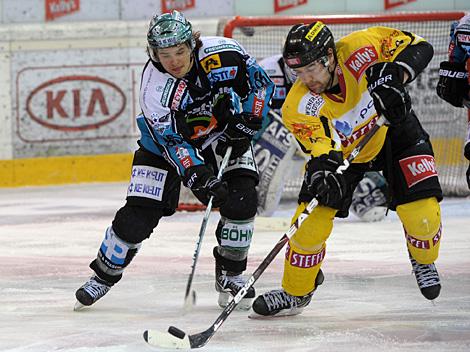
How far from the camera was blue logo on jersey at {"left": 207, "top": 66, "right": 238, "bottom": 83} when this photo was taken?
3646 mm

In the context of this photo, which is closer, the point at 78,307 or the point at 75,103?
the point at 78,307

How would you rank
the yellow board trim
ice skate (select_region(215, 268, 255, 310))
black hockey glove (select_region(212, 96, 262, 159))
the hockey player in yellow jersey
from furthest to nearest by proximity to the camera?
the yellow board trim → ice skate (select_region(215, 268, 255, 310)) → black hockey glove (select_region(212, 96, 262, 159)) → the hockey player in yellow jersey

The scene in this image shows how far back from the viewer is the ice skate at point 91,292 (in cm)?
374

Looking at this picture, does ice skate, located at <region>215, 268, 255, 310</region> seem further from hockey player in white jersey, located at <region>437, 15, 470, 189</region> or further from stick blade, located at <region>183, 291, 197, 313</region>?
hockey player in white jersey, located at <region>437, 15, 470, 189</region>

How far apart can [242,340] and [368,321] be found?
45 cm

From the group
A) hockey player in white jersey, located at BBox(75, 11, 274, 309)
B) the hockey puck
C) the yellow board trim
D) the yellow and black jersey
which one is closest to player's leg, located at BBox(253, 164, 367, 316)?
the yellow and black jersey

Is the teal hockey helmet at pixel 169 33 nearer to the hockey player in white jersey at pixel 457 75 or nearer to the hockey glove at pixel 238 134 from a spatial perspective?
the hockey glove at pixel 238 134

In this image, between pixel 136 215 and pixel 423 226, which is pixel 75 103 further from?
pixel 423 226

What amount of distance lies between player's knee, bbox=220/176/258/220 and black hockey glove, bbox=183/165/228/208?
0.59ft

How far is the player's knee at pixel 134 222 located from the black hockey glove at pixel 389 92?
830mm

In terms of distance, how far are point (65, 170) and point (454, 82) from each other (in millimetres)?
4209

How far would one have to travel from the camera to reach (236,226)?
3.75m

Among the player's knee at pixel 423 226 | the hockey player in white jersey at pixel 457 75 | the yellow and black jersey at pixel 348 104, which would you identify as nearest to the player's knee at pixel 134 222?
the yellow and black jersey at pixel 348 104

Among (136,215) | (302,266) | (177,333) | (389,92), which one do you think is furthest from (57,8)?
(177,333)
